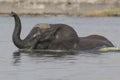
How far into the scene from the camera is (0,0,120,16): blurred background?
9219 cm

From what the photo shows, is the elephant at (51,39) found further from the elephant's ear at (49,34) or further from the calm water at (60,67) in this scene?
the calm water at (60,67)

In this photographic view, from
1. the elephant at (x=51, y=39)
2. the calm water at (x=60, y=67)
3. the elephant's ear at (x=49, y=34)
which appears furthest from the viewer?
the elephant's ear at (x=49, y=34)

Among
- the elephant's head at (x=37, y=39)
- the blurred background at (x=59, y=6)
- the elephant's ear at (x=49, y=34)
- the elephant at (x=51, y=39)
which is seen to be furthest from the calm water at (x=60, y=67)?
the blurred background at (x=59, y=6)

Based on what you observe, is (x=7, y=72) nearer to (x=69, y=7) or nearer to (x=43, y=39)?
(x=43, y=39)

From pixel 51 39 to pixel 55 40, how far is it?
7.6 inches

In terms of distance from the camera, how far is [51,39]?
94.8ft

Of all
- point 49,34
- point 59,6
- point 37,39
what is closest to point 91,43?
point 49,34

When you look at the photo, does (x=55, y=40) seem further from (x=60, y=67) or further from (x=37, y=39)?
(x=60, y=67)

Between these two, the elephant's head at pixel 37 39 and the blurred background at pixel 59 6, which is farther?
the blurred background at pixel 59 6

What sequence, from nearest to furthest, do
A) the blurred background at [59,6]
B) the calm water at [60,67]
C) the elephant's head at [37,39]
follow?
the calm water at [60,67]
the elephant's head at [37,39]
the blurred background at [59,6]

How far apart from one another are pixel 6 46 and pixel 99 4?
63.0 meters

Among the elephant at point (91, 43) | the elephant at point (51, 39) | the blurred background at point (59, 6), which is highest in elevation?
the elephant at point (51, 39)

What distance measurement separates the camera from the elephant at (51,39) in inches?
1123

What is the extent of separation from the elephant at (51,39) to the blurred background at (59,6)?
61.8 meters
